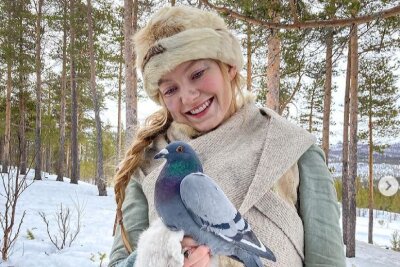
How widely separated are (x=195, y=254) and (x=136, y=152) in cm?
78

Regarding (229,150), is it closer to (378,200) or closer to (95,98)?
(95,98)

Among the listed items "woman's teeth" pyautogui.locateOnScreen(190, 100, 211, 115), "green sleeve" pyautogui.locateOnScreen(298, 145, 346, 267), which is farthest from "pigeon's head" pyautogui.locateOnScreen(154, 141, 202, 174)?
"green sleeve" pyautogui.locateOnScreen(298, 145, 346, 267)

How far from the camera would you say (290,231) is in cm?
122

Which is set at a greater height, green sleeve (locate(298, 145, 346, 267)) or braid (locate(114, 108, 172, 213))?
braid (locate(114, 108, 172, 213))

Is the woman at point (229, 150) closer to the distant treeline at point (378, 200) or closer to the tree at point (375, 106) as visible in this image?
the tree at point (375, 106)

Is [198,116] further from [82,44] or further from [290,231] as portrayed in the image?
[82,44]

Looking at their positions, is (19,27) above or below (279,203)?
above

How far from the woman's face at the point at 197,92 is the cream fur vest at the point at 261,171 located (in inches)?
3.0

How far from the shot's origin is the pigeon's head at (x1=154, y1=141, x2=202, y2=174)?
88cm

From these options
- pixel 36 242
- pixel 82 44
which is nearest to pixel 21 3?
pixel 82 44

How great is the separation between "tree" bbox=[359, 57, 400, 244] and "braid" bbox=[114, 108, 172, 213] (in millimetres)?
14703

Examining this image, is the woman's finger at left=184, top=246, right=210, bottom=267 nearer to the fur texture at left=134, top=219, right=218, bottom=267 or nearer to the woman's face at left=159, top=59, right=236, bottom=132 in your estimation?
the fur texture at left=134, top=219, right=218, bottom=267

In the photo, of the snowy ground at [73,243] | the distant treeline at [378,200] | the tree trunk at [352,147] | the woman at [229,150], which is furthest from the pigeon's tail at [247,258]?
the distant treeline at [378,200]

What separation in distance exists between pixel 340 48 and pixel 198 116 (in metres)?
3.14
